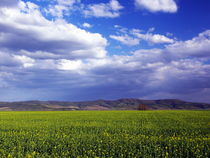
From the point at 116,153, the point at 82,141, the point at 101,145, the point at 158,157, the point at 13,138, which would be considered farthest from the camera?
the point at 13,138

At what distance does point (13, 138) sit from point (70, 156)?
7.11 m

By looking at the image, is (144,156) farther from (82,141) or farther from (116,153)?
(82,141)

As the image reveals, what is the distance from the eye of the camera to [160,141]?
48.2ft

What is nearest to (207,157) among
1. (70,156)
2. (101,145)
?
(101,145)

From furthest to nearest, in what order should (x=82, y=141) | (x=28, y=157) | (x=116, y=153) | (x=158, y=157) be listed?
(x=82, y=141) < (x=116, y=153) < (x=158, y=157) < (x=28, y=157)

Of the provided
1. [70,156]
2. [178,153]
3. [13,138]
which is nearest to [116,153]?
[70,156]

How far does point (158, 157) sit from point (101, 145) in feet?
12.4

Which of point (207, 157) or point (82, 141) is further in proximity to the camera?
point (82, 141)

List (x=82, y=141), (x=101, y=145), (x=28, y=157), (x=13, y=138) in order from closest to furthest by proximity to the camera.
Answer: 1. (x=28, y=157)
2. (x=101, y=145)
3. (x=82, y=141)
4. (x=13, y=138)

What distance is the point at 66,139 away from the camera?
15719 millimetres

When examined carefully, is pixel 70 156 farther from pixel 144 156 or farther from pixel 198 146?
pixel 198 146

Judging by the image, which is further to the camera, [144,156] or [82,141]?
[82,141]

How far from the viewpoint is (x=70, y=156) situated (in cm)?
1230

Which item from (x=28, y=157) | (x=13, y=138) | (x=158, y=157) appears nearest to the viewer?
(x=28, y=157)
